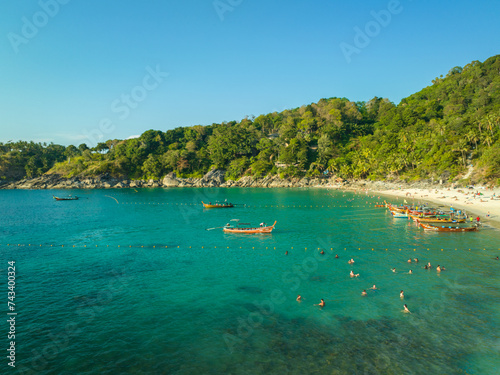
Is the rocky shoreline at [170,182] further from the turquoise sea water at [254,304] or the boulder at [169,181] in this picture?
the turquoise sea water at [254,304]

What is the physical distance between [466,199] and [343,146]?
91.7 meters

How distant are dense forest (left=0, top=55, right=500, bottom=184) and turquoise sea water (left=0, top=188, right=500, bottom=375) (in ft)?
221

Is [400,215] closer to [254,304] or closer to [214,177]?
[254,304]

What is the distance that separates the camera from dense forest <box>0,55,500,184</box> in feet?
318

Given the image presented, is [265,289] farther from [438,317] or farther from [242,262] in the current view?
[438,317]

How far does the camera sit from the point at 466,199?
67.1m

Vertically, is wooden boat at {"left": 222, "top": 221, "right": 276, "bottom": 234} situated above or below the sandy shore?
below

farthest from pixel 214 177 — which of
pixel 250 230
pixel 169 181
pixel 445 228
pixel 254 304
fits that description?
pixel 254 304

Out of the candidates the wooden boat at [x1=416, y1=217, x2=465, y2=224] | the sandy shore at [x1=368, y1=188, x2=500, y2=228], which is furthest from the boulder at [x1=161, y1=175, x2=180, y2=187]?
the wooden boat at [x1=416, y1=217, x2=465, y2=224]

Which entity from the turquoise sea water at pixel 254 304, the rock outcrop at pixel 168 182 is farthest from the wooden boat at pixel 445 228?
the rock outcrop at pixel 168 182

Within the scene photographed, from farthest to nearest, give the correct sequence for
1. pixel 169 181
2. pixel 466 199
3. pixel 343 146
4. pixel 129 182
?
1. pixel 129 182
2. pixel 169 181
3. pixel 343 146
4. pixel 466 199

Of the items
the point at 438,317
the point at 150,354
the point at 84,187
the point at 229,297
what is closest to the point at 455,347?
the point at 438,317

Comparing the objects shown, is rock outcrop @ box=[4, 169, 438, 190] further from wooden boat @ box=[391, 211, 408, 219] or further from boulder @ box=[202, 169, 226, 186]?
wooden boat @ box=[391, 211, 408, 219]

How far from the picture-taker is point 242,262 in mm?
33656
